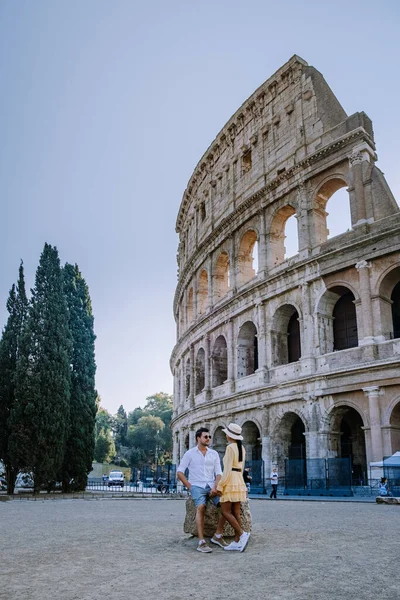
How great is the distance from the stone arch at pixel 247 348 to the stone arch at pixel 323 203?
16.5 feet

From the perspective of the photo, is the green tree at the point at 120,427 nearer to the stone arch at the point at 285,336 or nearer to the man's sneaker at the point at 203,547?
the stone arch at the point at 285,336

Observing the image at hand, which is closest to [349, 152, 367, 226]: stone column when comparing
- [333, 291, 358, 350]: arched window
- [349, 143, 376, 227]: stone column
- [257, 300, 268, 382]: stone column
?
[349, 143, 376, 227]: stone column

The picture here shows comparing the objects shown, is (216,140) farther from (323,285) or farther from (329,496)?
(329,496)

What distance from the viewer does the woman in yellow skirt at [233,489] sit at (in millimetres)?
6141

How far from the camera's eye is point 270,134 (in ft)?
85.0

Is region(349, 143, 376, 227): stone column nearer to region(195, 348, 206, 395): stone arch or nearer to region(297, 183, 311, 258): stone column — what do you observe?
region(297, 183, 311, 258): stone column

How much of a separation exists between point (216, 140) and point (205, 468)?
86.2ft

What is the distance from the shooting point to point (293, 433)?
23.8 meters

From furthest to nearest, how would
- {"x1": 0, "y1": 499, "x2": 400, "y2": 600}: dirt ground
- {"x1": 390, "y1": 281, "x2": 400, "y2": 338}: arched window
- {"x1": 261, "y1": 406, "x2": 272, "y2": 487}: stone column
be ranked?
{"x1": 261, "y1": 406, "x2": 272, "y2": 487}: stone column → {"x1": 390, "y1": 281, "x2": 400, "y2": 338}: arched window → {"x1": 0, "y1": 499, "x2": 400, "y2": 600}: dirt ground

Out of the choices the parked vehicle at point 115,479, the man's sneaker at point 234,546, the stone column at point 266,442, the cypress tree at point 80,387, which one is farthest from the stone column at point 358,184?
the parked vehicle at point 115,479

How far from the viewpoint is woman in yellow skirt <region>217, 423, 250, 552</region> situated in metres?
6.14

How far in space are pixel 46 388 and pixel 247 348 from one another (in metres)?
8.66

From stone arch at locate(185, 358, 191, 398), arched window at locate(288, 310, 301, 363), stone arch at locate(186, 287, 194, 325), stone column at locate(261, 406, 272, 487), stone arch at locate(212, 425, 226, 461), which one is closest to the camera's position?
stone column at locate(261, 406, 272, 487)

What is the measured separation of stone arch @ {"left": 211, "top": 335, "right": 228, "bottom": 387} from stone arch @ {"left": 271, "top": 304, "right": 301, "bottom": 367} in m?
4.84
